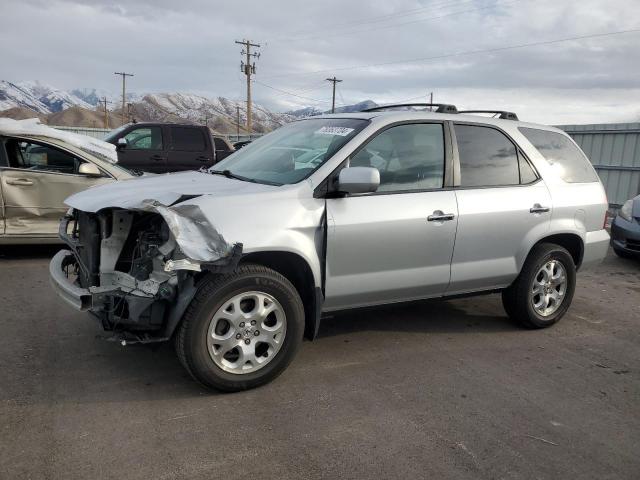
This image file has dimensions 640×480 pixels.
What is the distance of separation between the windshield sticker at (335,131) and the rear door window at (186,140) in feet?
23.9

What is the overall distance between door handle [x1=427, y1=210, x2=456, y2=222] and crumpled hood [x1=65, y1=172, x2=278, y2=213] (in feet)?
4.12

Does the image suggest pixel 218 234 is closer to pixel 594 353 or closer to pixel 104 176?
Result: pixel 594 353

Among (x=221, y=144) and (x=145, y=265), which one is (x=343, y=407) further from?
(x=221, y=144)

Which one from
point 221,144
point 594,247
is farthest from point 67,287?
point 221,144

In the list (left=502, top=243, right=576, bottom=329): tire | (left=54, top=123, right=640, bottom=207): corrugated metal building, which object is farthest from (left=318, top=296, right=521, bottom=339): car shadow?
(left=54, top=123, right=640, bottom=207): corrugated metal building

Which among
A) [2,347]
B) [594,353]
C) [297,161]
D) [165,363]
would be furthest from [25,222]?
[594,353]

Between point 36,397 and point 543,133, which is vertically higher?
point 543,133

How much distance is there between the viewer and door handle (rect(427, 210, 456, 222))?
13.4ft

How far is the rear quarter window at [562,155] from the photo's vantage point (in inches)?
195

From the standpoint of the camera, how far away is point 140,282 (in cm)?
327

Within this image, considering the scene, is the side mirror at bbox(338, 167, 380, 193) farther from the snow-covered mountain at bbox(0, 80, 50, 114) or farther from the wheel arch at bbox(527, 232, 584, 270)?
the snow-covered mountain at bbox(0, 80, 50, 114)

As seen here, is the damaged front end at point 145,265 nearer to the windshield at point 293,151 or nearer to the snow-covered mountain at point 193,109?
the windshield at point 293,151

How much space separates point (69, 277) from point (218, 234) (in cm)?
144

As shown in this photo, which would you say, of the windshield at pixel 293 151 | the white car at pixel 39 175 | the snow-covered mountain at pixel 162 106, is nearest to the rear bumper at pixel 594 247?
→ the windshield at pixel 293 151
